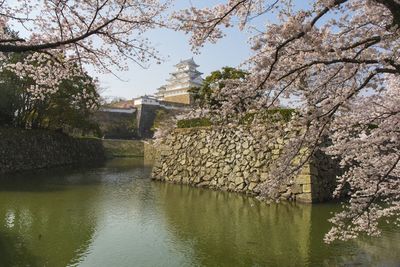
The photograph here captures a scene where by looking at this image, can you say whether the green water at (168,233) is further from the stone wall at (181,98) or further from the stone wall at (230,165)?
the stone wall at (181,98)

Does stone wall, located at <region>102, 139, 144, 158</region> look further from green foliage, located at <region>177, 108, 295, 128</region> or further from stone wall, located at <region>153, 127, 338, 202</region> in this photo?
green foliage, located at <region>177, 108, 295, 128</region>

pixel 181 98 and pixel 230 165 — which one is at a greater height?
pixel 181 98

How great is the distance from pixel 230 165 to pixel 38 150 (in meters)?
10.6

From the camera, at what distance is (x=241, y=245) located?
17.7 ft

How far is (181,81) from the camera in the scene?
45.6 meters

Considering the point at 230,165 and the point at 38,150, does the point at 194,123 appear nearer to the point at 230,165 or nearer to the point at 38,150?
the point at 230,165

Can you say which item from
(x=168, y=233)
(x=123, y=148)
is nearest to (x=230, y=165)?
(x=168, y=233)

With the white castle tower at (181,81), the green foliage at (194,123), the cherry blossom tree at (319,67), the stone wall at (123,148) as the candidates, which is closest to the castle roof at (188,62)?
the white castle tower at (181,81)

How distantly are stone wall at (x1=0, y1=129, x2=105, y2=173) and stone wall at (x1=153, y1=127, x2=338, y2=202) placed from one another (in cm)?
598

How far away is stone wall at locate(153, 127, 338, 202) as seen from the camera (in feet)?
30.0

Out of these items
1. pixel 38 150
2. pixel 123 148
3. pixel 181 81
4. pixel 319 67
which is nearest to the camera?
pixel 319 67

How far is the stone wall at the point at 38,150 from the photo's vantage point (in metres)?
15.1

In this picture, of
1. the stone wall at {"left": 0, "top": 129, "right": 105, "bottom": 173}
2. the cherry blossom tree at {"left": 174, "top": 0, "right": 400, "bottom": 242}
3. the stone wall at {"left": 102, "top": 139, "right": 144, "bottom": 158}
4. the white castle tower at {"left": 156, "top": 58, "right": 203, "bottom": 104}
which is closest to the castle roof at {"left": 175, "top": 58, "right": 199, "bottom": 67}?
Answer: the white castle tower at {"left": 156, "top": 58, "right": 203, "bottom": 104}

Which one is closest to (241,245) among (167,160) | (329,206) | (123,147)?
(329,206)
